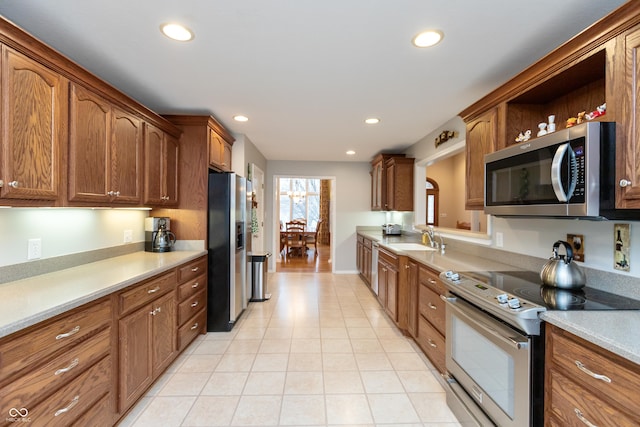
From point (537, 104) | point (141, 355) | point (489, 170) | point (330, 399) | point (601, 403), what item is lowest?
point (330, 399)

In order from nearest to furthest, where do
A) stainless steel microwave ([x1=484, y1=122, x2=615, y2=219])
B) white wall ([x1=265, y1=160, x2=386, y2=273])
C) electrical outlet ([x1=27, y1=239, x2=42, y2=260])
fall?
1. stainless steel microwave ([x1=484, y1=122, x2=615, y2=219])
2. electrical outlet ([x1=27, y1=239, x2=42, y2=260])
3. white wall ([x1=265, y1=160, x2=386, y2=273])

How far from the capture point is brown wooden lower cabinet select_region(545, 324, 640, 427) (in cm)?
95

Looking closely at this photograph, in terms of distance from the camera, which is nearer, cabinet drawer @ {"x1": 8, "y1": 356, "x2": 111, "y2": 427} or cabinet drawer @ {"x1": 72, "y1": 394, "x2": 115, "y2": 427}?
cabinet drawer @ {"x1": 8, "y1": 356, "x2": 111, "y2": 427}

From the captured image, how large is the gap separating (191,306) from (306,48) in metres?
2.39

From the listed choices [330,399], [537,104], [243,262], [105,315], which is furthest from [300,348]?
[537,104]

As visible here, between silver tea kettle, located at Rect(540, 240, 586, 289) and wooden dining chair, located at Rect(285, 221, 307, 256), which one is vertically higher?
silver tea kettle, located at Rect(540, 240, 586, 289)

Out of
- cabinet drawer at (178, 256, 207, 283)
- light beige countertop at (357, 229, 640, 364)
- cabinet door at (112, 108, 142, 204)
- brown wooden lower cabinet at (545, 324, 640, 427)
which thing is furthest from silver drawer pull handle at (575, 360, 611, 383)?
cabinet door at (112, 108, 142, 204)

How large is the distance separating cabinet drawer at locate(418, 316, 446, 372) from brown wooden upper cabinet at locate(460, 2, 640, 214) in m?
1.06

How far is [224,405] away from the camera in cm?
199

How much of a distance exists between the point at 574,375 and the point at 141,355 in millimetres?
2315

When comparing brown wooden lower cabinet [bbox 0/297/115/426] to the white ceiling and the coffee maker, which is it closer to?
the coffee maker

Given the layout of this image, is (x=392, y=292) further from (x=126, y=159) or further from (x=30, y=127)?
(x=30, y=127)

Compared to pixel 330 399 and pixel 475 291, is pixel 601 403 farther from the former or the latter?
pixel 330 399

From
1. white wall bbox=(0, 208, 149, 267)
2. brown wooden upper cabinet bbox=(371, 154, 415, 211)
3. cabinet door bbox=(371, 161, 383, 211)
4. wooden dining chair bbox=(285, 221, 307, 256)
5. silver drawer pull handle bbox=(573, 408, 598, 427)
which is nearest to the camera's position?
silver drawer pull handle bbox=(573, 408, 598, 427)
